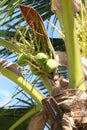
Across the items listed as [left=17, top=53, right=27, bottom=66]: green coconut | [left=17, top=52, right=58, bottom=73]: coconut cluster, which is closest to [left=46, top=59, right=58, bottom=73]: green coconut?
[left=17, top=52, right=58, bottom=73]: coconut cluster

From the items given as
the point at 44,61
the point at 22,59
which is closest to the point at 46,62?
the point at 44,61

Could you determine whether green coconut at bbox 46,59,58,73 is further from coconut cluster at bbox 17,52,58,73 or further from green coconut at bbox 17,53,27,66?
green coconut at bbox 17,53,27,66

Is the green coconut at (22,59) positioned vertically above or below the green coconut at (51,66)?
above

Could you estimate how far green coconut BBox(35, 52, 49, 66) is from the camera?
1896mm

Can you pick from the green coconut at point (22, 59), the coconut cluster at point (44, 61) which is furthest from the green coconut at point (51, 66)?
the green coconut at point (22, 59)

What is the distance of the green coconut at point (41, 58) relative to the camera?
6.22ft

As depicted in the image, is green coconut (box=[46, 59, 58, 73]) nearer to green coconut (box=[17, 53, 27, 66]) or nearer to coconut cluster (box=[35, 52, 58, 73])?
coconut cluster (box=[35, 52, 58, 73])

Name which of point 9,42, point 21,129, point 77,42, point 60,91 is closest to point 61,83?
point 60,91

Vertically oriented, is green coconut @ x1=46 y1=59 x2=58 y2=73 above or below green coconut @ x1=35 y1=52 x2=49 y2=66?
below

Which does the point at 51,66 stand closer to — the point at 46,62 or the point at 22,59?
the point at 46,62

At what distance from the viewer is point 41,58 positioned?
1.89 meters

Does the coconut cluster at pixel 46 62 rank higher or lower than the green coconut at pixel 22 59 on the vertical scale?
lower

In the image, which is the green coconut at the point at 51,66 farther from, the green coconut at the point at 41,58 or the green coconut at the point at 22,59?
the green coconut at the point at 22,59

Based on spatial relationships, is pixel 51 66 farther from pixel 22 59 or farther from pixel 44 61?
pixel 22 59
